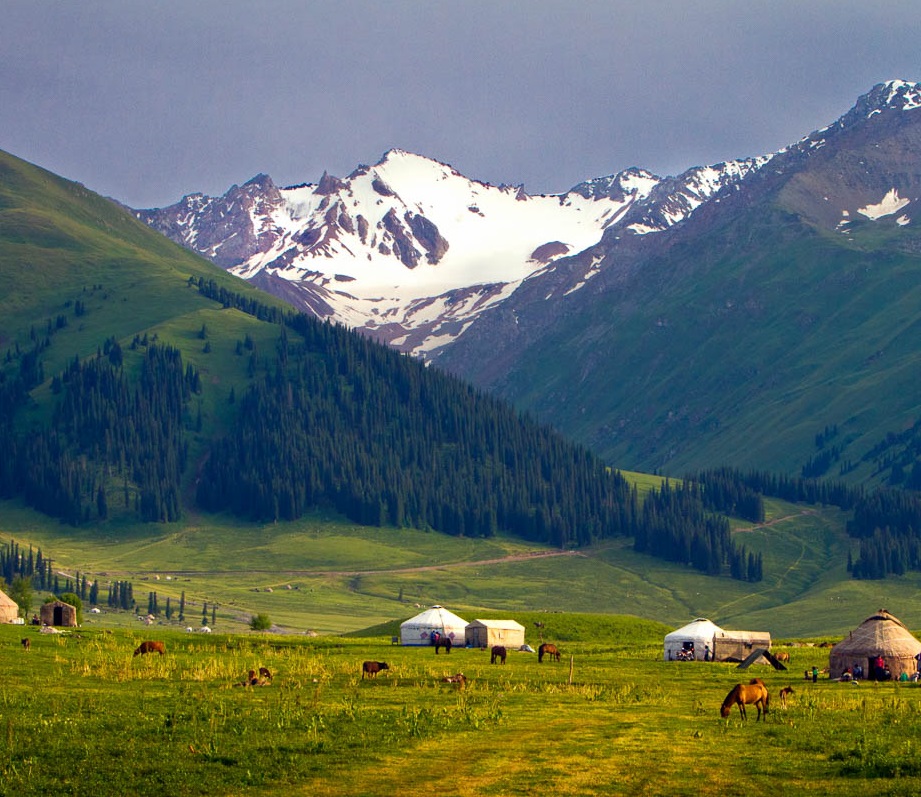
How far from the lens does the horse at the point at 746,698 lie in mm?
64812

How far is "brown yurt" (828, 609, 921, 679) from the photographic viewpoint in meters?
96.0

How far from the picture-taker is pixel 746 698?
215 feet

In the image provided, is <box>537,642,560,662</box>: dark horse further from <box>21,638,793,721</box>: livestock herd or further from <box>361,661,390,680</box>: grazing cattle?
<box>361,661,390,680</box>: grazing cattle

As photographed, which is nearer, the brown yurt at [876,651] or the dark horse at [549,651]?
the brown yurt at [876,651]

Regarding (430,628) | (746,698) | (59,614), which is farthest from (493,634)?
(746,698)

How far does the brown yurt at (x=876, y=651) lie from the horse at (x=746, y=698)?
3132 cm

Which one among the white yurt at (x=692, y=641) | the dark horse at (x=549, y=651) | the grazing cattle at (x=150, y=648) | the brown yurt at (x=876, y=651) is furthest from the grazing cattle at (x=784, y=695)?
the white yurt at (x=692, y=641)

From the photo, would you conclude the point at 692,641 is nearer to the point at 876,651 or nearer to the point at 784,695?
the point at 876,651

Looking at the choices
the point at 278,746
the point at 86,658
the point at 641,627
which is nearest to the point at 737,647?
the point at 641,627

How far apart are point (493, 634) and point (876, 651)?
50.7 meters

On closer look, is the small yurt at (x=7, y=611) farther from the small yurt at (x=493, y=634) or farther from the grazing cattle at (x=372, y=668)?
the grazing cattle at (x=372, y=668)

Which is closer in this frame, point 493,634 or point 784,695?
point 784,695

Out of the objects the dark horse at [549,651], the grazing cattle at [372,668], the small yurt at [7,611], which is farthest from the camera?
the small yurt at [7,611]

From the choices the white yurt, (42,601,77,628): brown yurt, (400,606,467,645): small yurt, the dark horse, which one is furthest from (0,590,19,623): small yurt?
the white yurt
